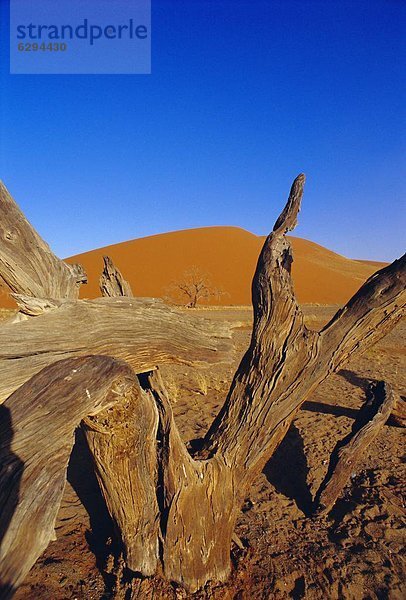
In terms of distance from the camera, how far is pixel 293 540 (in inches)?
129

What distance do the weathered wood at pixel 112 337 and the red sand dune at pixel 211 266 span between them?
42.2m

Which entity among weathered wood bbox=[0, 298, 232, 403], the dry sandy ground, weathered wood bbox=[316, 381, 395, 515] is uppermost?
weathered wood bbox=[0, 298, 232, 403]

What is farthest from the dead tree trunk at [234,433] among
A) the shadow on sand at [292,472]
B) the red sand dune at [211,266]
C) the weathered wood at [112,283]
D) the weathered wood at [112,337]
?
the red sand dune at [211,266]

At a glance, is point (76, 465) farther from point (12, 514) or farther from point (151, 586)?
point (12, 514)

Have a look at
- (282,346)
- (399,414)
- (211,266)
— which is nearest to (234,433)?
(282,346)

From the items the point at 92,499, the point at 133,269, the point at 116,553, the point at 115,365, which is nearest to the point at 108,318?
the point at 115,365

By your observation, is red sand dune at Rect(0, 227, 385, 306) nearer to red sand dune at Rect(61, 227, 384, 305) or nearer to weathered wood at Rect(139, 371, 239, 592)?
red sand dune at Rect(61, 227, 384, 305)

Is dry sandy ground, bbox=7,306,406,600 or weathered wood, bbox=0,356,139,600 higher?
weathered wood, bbox=0,356,139,600

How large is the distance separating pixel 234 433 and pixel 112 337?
121 centimetres

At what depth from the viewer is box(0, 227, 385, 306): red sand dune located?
172 ft

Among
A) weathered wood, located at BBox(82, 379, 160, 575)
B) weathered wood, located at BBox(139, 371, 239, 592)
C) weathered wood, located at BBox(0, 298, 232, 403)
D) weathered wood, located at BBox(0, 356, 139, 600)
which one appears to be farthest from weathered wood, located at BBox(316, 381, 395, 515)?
weathered wood, located at BBox(0, 356, 139, 600)

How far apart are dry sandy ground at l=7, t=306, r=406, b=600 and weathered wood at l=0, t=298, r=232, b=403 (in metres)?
0.36

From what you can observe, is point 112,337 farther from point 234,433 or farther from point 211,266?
point 211,266

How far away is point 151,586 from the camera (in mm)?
2590
